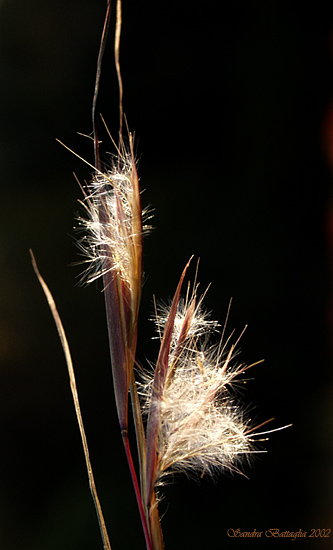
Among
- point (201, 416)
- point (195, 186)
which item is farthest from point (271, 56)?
point (201, 416)

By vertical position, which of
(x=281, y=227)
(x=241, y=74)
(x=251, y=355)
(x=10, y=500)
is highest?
(x=241, y=74)

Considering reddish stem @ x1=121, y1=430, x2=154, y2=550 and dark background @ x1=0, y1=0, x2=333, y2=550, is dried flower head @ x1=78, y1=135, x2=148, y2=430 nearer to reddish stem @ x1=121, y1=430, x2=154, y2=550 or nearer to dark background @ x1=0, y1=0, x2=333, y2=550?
reddish stem @ x1=121, y1=430, x2=154, y2=550

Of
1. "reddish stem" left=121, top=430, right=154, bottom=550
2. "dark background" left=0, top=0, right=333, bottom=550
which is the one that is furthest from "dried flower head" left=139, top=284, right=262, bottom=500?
"dark background" left=0, top=0, right=333, bottom=550

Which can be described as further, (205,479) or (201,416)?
(205,479)

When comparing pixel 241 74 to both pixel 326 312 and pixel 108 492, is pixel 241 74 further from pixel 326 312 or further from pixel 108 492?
pixel 108 492

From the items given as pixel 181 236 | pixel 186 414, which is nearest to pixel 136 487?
pixel 186 414

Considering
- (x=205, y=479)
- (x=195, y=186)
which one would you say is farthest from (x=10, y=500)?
(x=195, y=186)

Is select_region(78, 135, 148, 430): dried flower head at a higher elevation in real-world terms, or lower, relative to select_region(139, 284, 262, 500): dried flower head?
higher

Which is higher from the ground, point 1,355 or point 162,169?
point 162,169

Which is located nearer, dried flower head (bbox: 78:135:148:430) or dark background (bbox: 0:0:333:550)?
dried flower head (bbox: 78:135:148:430)
